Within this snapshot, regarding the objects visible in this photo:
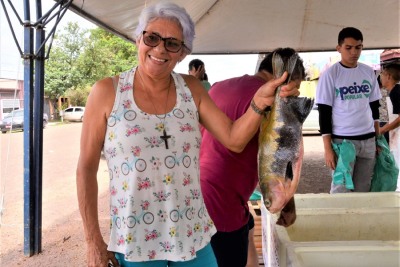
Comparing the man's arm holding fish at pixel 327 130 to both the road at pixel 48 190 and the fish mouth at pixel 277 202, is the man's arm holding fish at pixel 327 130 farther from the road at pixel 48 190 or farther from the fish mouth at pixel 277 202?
the road at pixel 48 190

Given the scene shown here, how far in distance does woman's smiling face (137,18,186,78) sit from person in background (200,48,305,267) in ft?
1.40

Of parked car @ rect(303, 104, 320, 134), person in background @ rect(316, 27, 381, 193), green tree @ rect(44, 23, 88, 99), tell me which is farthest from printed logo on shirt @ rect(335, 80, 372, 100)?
green tree @ rect(44, 23, 88, 99)

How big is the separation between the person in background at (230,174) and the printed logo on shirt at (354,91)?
1.68 m

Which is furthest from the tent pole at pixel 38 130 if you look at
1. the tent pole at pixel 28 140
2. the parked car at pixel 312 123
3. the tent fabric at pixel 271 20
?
the parked car at pixel 312 123

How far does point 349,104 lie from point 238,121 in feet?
6.96

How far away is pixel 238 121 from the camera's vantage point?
1.49 meters

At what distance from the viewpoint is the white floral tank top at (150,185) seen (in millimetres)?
1366

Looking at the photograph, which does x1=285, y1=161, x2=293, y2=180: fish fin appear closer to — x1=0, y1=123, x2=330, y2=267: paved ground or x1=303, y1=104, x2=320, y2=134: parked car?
x1=0, y1=123, x2=330, y2=267: paved ground

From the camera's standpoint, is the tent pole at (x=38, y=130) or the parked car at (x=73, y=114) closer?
the tent pole at (x=38, y=130)

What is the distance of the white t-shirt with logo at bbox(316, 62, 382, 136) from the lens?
323 centimetres

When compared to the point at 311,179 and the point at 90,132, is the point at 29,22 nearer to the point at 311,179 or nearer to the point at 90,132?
the point at 90,132

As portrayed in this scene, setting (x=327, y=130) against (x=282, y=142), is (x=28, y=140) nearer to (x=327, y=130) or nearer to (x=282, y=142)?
(x=327, y=130)

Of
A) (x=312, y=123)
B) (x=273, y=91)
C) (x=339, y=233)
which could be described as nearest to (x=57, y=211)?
(x=339, y=233)

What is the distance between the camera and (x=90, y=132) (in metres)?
1.42
